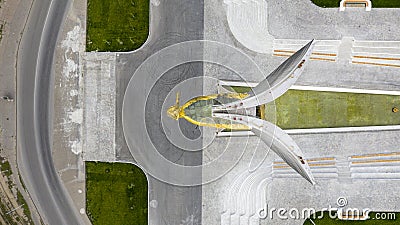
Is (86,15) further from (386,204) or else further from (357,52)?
(386,204)

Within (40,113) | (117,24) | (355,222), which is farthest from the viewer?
(40,113)

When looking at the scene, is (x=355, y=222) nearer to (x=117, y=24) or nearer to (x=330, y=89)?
(x=330, y=89)

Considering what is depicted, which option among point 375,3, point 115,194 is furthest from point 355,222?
point 115,194

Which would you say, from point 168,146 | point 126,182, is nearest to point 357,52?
point 168,146

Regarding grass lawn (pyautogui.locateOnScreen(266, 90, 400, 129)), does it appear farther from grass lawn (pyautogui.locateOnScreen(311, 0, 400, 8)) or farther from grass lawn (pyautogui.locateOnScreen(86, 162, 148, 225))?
grass lawn (pyautogui.locateOnScreen(86, 162, 148, 225))

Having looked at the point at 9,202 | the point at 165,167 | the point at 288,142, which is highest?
the point at 288,142
